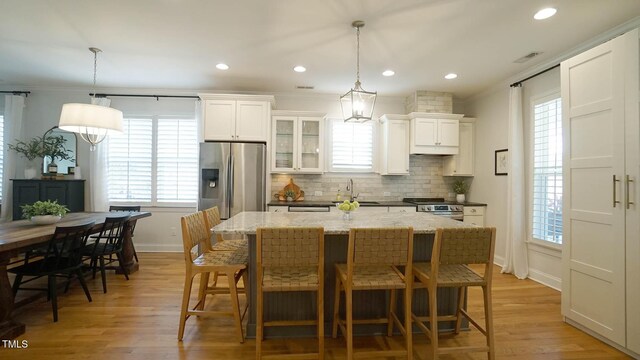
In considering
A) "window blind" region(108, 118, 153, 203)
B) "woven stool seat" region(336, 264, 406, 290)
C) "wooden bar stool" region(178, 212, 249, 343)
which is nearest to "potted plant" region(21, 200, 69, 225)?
"window blind" region(108, 118, 153, 203)

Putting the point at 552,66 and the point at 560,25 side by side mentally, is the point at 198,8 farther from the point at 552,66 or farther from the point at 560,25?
the point at 552,66

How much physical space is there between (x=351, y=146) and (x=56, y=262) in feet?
13.0

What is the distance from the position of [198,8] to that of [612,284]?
158 inches

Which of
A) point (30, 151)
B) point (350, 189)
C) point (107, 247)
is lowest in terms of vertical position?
point (107, 247)

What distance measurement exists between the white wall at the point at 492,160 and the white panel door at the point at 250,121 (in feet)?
11.5

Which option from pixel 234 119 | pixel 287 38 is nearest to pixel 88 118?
pixel 234 119

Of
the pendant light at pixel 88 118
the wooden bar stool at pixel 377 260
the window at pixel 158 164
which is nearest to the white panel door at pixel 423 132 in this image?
the wooden bar stool at pixel 377 260

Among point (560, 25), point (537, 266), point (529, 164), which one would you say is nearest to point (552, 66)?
point (560, 25)

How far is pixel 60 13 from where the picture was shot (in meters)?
2.64

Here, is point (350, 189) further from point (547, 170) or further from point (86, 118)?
point (86, 118)

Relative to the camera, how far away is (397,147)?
4.81m

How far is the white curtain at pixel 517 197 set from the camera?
12.7 ft

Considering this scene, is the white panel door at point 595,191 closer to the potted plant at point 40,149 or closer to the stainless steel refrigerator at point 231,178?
the stainless steel refrigerator at point 231,178

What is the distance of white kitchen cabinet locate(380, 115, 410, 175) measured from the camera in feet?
15.8
